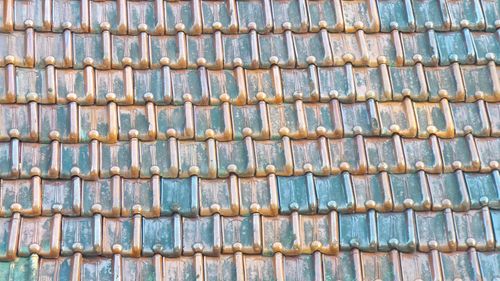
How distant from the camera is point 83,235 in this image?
637 cm

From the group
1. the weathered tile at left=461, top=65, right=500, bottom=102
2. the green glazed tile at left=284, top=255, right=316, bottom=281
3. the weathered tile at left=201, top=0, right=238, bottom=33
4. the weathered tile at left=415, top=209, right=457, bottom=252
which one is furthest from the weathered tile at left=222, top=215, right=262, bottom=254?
the weathered tile at left=461, top=65, right=500, bottom=102

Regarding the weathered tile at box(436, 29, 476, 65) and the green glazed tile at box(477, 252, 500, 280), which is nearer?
the green glazed tile at box(477, 252, 500, 280)

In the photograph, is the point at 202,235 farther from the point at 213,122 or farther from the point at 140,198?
the point at 213,122

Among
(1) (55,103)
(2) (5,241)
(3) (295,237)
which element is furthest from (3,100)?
(3) (295,237)

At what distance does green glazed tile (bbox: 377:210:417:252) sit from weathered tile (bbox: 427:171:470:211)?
18 cm

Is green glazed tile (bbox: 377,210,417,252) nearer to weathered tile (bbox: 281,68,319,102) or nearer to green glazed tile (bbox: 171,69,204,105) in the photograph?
weathered tile (bbox: 281,68,319,102)

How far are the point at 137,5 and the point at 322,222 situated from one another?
1748 millimetres

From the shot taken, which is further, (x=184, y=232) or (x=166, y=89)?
(x=166, y=89)

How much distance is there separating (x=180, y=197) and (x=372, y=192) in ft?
3.40

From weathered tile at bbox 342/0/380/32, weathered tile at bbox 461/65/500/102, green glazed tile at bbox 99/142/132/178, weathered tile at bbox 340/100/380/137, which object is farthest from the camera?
weathered tile at bbox 342/0/380/32

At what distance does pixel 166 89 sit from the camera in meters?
6.88

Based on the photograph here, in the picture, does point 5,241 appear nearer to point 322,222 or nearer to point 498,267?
point 322,222

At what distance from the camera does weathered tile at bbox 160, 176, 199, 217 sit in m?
6.51

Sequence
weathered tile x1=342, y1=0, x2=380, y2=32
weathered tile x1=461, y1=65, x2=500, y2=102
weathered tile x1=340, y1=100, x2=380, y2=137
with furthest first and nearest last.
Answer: weathered tile x1=342, y1=0, x2=380, y2=32 → weathered tile x1=461, y1=65, x2=500, y2=102 → weathered tile x1=340, y1=100, x2=380, y2=137
